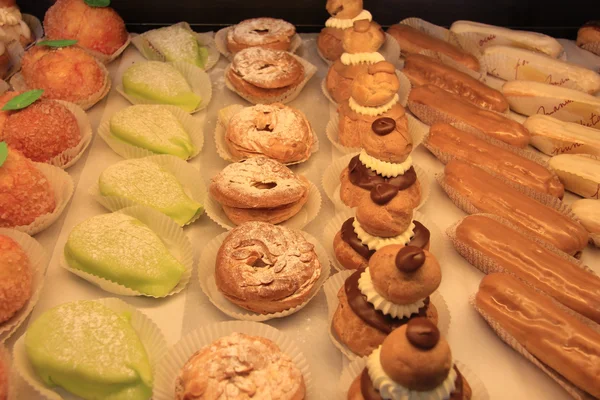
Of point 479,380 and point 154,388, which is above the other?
point 479,380

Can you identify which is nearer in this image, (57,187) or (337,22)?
(57,187)

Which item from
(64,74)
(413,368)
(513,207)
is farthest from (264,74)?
(413,368)

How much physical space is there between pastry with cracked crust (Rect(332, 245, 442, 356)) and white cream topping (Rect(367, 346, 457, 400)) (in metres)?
0.23

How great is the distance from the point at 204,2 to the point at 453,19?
170 cm

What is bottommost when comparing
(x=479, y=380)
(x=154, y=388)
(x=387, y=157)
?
(x=154, y=388)

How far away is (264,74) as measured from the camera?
3268 millimetres

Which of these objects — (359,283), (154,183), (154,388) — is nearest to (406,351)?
(359,283)

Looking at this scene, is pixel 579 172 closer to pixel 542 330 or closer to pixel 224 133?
pixel 542 330

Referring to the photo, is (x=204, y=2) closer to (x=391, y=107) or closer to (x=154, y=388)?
(x=391, y=107)

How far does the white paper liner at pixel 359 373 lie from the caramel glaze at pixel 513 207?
79 centimetres

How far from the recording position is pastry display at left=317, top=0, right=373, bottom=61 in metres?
3.27

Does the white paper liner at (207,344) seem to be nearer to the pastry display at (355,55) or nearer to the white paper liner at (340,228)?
the white paper liner at (340,228)

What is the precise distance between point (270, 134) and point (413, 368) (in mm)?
1609

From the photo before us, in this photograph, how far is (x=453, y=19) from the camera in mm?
3904
